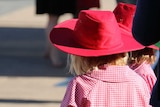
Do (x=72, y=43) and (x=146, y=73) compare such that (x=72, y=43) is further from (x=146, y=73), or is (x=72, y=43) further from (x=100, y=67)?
(x=146, y=73)

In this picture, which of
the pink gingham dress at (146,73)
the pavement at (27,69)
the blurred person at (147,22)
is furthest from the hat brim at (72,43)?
the pavement at (27,69)

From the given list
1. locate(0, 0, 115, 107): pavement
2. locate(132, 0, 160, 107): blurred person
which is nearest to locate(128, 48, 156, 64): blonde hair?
locate(132, 0, 160, 107): blurred person

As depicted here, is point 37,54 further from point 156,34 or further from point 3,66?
point 156,34

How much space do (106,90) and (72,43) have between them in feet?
1.09

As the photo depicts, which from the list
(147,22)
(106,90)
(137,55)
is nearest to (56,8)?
(137,55)

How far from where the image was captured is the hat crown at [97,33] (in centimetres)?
304

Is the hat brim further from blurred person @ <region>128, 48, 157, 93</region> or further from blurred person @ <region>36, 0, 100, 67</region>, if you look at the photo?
blurred person @ <region>36, 0, 100, 67</region>

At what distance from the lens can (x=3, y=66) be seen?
21.9 ft

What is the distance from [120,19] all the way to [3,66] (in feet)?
11.2

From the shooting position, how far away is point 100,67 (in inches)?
119

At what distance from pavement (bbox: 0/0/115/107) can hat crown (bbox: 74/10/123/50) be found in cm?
229

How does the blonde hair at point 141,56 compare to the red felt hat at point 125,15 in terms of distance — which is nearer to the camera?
the red felt hat at point 125,15

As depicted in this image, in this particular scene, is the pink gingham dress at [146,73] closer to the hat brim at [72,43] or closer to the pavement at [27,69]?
the hat brim at [72,43]

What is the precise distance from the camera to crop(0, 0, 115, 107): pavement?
552 cm
